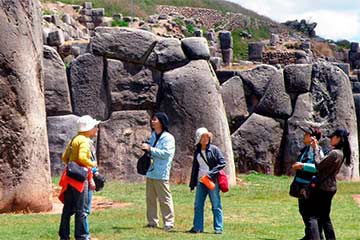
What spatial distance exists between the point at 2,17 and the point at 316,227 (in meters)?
6.59

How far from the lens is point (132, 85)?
20766mm

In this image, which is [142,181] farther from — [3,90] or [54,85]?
[3,90]

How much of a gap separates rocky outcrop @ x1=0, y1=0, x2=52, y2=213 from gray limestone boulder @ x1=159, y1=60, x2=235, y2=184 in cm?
604

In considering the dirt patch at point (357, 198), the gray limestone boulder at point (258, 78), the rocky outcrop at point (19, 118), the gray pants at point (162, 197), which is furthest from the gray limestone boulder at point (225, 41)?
the gray pants at point (162, 197)

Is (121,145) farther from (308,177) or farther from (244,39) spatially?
(244,39)

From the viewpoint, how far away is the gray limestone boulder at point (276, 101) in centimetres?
2386

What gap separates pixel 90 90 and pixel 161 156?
912 cm

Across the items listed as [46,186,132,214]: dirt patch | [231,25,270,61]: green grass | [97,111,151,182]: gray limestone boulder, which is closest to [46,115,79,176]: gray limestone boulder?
[97,111,151,182]: gray limestone boulder

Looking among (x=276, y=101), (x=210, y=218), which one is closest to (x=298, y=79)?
(x=276, y=101)

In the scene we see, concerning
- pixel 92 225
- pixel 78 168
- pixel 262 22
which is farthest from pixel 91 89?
pixel 262 22

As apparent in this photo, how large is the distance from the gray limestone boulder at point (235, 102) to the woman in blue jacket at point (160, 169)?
41.1 feet

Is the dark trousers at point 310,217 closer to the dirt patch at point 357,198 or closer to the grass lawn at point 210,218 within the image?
the grass lawn at point 210,218

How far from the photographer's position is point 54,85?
67.2 feet

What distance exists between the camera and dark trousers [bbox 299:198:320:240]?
437 inches
